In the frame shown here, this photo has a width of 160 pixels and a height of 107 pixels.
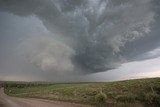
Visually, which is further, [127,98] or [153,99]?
[127,98]

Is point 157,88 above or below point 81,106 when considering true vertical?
above

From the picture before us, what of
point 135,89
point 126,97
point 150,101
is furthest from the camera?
point 135,89

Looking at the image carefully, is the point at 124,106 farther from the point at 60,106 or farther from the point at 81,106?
the point at 60,106

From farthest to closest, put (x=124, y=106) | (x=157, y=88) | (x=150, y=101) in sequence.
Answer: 1. (x=157, y=88)
2. (x=150, y=101)
3. (x=124, y=106)

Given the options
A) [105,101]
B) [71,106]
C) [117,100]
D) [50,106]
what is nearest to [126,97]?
[117,100]

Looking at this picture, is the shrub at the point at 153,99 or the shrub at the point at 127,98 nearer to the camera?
the shrub at the point at 153,99

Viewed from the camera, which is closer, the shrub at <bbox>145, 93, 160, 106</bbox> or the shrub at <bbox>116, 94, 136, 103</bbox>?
the shrub at <bbox>145, 93, 160, 106</bbox>

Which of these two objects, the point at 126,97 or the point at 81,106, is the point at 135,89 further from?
the point at 81,106

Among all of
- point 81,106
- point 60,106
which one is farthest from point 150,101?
point 60,106

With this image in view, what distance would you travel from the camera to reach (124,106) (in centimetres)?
3306

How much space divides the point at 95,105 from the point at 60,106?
490 centimetres

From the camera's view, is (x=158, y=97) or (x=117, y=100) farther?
(x=117, y=100)

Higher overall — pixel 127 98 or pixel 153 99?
pixel 127 98

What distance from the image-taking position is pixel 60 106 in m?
33.8
